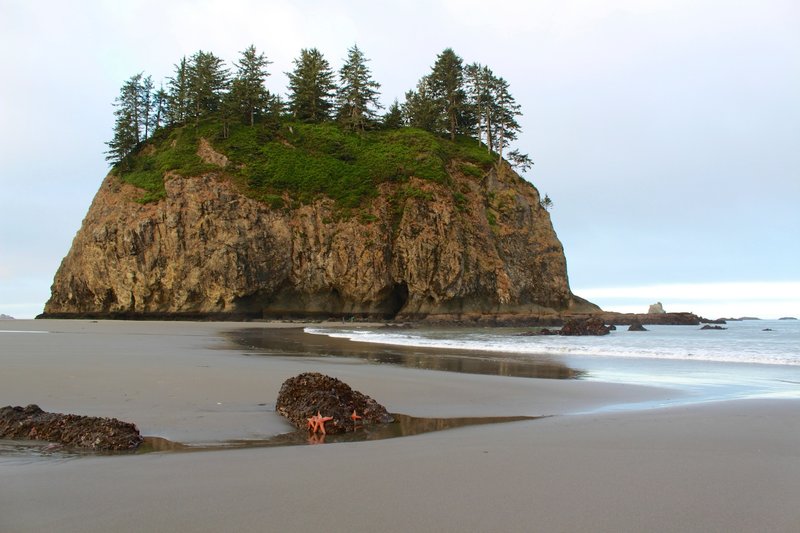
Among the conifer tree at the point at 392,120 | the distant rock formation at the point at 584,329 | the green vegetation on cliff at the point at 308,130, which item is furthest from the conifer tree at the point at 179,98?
the distant rock formation at the point at 584,329

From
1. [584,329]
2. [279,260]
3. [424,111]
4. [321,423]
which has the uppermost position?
[424,111]

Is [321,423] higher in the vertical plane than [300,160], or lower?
lower

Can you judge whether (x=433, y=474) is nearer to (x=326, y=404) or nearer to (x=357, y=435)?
(x=357, y=435)

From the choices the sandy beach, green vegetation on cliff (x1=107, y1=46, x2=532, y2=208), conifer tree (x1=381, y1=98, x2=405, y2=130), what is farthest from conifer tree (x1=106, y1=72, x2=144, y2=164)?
the sandy beach

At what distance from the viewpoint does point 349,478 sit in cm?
344

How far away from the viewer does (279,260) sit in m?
41.4

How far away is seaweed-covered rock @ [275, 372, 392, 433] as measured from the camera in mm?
5281

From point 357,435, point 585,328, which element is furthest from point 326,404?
point 585,328

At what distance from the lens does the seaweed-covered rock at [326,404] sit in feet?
17.3

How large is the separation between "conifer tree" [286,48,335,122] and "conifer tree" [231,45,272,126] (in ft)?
15.0

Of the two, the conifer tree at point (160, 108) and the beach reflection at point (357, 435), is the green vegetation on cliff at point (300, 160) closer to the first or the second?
the conifer tree at point (160, 108)

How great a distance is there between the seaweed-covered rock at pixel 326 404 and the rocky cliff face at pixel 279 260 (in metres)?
35.6

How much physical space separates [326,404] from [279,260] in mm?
37104

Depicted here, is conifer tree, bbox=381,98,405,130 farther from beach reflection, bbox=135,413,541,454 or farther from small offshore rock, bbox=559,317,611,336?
beach reflection, bbox=135,413,541,454
